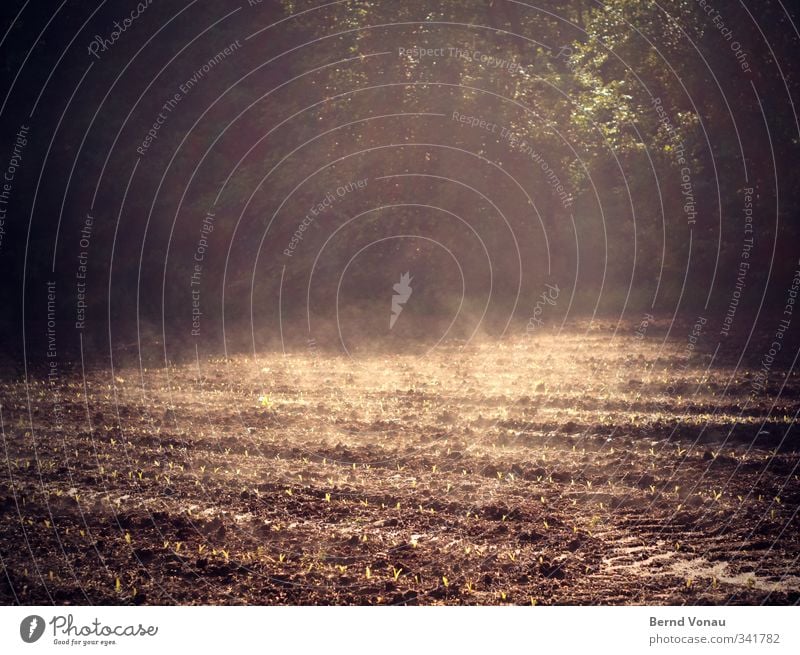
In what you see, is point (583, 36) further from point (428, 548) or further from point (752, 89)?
point (428, 548)

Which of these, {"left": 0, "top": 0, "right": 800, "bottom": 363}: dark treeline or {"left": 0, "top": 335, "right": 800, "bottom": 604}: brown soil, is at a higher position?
{"left": 0, "top": 0, "right": 800, "bottom": 363}: dark treeline

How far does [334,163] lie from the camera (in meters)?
31.2

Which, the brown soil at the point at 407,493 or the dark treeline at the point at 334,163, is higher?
the dark treeline at the point at 334,163

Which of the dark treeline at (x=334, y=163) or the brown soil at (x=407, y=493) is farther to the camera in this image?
the dark treeline at (x=334, y=163)

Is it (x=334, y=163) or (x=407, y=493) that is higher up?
(x=334, y=163)

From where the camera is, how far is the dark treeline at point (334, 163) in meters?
28.6

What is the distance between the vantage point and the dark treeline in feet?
94.0

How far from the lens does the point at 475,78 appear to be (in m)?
30.2

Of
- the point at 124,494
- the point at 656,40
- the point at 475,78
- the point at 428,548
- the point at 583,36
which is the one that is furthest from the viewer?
the point at 583,36

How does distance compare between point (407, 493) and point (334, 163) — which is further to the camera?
point (334, 163)

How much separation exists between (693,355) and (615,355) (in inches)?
69.3

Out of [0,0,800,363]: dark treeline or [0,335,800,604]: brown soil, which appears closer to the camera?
[0,335,800,604]: brown soil

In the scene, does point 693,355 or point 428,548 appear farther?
point 693,355

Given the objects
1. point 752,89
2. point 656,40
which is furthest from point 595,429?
point 656,40
